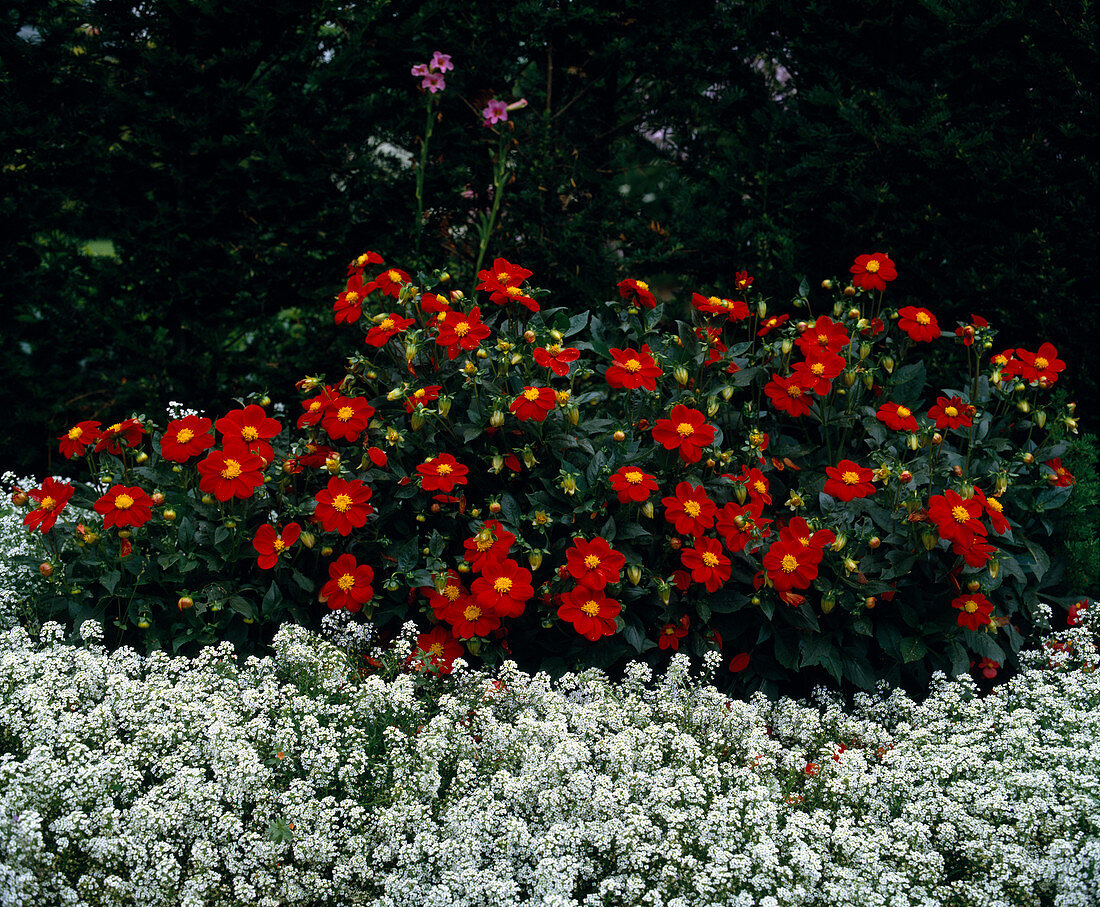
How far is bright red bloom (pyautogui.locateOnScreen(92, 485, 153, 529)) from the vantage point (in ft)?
7.97

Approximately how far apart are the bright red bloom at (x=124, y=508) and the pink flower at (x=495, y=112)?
2026 mm

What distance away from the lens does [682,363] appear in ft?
8.98

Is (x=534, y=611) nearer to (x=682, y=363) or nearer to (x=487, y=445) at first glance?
(x=487, y=445)

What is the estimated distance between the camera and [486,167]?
407 cm

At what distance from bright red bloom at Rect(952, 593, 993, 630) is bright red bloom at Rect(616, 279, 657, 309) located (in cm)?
124

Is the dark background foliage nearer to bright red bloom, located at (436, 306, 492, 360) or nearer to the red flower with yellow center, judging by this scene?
bright red bloom, located at (436, 306, 492, 360)

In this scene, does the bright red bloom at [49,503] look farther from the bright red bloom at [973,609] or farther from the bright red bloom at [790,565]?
the bright red bloom at [973,609]

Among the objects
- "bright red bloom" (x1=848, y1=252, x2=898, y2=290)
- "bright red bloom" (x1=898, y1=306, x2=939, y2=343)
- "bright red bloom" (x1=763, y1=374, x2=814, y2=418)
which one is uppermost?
"bright red bloom" (x1=848, y1=252, x2=898, y2=290)

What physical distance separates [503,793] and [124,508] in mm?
1222

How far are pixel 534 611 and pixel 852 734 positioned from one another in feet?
3.05

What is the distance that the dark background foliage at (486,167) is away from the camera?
11.1 ft

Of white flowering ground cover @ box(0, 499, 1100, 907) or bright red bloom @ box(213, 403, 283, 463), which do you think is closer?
white flowering ground cover @ box(0, 499, 1100, 907)

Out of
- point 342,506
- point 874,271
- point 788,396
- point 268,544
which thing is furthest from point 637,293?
point 268,544

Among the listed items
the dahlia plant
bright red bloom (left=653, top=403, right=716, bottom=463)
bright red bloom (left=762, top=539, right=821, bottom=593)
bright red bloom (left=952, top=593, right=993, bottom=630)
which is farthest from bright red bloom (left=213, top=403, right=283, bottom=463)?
bright red bloom (left=952, top=593, right=993, bottom=630)
